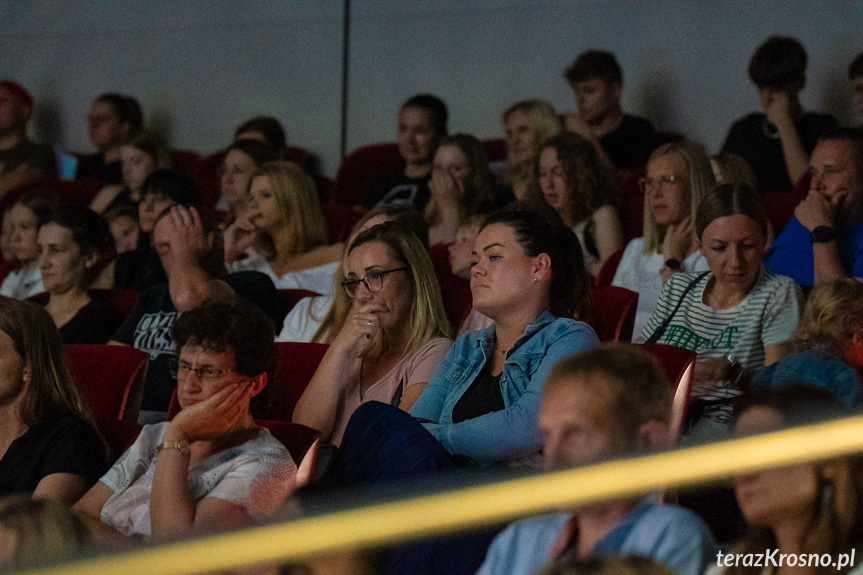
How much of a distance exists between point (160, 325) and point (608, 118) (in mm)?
1972

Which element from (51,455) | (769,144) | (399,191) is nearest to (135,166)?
(399,191)

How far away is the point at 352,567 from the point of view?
1.13 metres

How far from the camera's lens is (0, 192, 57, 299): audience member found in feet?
11.7

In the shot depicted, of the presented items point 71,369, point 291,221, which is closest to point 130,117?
point 291,221

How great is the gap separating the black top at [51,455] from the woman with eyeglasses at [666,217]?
152cm

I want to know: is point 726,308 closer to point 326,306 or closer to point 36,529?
point 326,306

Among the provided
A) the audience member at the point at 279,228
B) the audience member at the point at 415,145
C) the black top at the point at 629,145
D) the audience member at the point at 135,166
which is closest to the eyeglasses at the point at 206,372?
the audience member at the point at 279,228

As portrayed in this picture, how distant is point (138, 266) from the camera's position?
11.4 feet

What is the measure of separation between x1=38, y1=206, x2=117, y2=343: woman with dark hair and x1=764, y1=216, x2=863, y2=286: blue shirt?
184cm

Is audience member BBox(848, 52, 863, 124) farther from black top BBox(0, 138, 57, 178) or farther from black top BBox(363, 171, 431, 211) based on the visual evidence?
black top BBox(0, 138, 57, 178)

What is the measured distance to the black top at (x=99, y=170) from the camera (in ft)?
15.8

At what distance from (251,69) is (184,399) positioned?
352cm

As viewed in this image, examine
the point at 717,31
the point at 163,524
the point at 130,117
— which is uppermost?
the point at 717,31

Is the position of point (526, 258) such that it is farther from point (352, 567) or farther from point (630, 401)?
point (352, 567)
